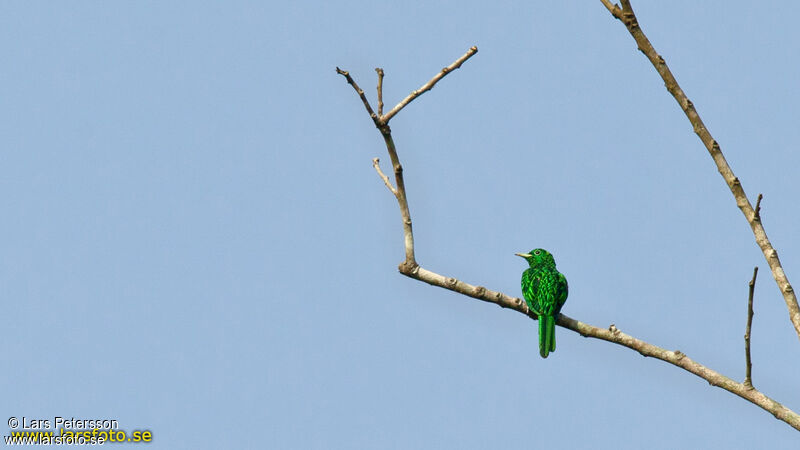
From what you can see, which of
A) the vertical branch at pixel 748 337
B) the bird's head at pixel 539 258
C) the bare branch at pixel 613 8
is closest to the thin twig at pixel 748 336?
the vertical branch at pixel 748 337

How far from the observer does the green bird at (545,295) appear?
8.51 m

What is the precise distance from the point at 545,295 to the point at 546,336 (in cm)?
55

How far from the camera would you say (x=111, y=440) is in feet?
30.3

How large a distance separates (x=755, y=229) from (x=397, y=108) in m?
2.49

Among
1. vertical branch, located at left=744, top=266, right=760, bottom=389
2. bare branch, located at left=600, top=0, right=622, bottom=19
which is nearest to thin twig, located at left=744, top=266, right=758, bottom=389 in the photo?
vertical branch, located at left=744, top=266, right=760, bottom=389

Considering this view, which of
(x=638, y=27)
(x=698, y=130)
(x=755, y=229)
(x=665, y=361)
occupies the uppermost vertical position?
(x=638, y=27)

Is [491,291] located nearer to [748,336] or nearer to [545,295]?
[748,336]

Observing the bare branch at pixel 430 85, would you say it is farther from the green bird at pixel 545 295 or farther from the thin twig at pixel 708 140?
the green bird at pixel 545 295

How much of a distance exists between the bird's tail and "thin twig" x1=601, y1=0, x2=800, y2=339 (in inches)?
109

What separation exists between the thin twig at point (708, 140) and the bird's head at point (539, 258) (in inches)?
181

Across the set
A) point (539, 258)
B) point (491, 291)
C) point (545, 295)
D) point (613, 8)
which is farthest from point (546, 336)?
point (613, 8)

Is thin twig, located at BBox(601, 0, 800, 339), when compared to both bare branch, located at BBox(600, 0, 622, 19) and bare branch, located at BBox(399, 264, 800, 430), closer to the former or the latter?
bare branch, located at BBox(600, 0, 622, 19)

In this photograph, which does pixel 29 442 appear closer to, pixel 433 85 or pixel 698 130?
pixel 433 85

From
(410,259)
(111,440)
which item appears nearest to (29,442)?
(111,440)
